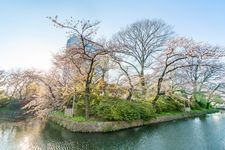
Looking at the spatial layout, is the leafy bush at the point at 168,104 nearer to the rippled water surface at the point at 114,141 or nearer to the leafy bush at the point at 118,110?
the leafy bush at the point at 118,110

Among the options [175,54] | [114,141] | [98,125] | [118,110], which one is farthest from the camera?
[175,54]

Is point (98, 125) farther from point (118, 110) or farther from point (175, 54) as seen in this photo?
point (175, 54)

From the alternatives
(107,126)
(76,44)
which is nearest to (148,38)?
(76,44)

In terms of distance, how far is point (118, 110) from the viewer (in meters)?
17.5

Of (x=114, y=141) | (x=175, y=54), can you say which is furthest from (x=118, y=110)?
(x=175, y=54)

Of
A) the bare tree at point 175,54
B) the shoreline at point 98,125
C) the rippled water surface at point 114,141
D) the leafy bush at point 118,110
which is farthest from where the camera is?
the bare tree at point 175,54

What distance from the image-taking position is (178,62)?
24844 millimetres

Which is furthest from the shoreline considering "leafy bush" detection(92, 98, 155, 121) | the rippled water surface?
the rippled water surface

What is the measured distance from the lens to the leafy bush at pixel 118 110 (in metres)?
17.3

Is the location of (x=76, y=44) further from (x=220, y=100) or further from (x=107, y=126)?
(x=220, y=100)

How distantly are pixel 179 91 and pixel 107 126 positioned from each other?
14.8 meters

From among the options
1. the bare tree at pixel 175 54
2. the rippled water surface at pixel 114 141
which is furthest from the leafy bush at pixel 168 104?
the rippled water surface at pixel 114 141

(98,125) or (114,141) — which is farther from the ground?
(98,125)

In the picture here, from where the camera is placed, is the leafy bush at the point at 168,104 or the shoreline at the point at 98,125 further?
the leafy bush at the point at 168,104
